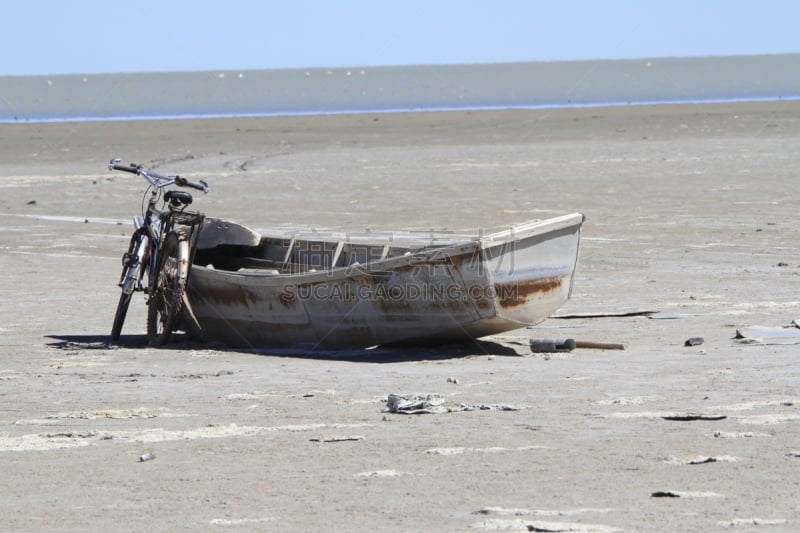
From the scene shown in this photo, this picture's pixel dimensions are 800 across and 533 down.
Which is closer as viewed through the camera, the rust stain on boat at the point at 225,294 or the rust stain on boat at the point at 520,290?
the rust stain on boat at the point at 520,290

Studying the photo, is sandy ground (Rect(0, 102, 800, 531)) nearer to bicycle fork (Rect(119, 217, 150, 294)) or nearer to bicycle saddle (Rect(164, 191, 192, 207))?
bicycle fork (Rect(119, 217, 150, 294))

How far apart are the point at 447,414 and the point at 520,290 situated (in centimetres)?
246

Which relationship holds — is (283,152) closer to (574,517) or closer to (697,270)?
(697,270)

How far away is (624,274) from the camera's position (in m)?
14.7

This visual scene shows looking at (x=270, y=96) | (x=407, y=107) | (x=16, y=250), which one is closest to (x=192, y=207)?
(x=16, y=250)

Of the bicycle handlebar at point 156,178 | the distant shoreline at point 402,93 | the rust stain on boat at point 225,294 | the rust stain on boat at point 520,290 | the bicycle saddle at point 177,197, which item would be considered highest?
the distant shoreline at point 402,93

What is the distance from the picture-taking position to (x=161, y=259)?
11570 mm

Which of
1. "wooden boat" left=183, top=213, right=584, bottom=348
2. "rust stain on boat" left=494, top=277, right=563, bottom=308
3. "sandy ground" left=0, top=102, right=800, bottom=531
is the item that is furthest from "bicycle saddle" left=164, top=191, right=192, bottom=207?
"rust stain on boat" left=494, top=277, right=563, bottom=308

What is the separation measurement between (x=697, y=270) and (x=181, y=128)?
111ft

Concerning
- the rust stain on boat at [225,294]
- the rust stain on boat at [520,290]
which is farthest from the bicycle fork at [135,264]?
the rust stain on boat at [520,290]

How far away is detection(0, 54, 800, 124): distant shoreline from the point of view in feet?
199

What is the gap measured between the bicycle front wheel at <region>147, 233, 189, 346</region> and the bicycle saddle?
0.29 metres

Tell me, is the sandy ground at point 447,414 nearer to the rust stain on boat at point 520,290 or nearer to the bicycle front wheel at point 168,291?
the bicycle front wheel at point 168,291

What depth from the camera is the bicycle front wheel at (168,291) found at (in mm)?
11297
